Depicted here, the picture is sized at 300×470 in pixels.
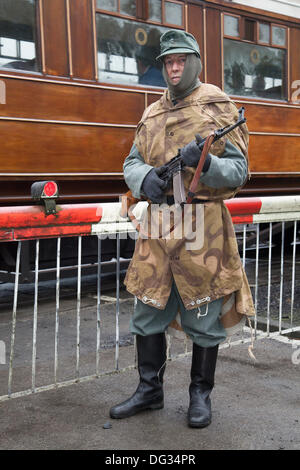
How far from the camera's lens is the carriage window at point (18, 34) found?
5.45 meters

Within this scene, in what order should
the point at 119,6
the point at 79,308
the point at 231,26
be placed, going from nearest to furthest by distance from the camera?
the point at 79,308 < the point at 119,6 < the point at 231,26

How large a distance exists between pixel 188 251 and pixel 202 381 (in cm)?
61

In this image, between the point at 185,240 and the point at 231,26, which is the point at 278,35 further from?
the point at 185,240

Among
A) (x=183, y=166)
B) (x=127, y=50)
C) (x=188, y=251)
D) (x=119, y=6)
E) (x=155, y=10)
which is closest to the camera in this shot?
(x=183, y=166)

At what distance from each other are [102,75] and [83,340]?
9.72ft

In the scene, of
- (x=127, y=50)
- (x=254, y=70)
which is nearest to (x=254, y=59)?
(x=254, y=70)

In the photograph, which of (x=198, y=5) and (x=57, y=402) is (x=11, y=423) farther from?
(x=198, y=5)

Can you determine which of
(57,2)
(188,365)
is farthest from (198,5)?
(188,365)

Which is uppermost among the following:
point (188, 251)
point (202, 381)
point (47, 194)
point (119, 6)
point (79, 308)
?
point (119, 6)

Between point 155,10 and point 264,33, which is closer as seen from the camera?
point 155,10

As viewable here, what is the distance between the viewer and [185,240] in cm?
266

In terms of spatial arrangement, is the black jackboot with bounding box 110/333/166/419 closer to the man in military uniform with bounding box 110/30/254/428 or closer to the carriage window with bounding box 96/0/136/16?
the man in military uniform with bounding box 110/30/254/428

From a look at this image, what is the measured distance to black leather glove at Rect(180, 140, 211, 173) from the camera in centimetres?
240

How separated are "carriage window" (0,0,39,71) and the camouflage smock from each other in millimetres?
3204
